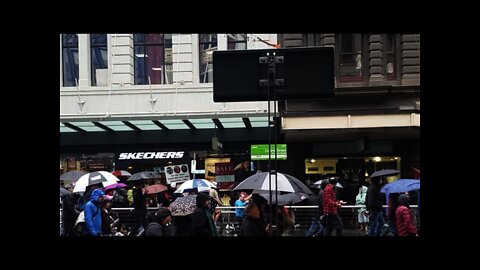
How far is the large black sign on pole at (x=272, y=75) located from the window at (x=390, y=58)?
1485cm

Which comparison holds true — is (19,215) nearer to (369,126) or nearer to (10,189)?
(10,189)

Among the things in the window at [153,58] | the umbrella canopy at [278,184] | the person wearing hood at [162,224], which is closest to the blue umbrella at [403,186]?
the umbrella canopy at [278,184]

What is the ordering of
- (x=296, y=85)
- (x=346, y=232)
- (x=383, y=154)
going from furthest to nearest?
(x=383, y=154) → (x=346, y=232) → (x=296, y=85)

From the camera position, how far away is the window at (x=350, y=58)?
2177 cm

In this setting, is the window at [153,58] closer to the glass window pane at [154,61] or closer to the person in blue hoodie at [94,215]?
the glass window pane at [154,61]

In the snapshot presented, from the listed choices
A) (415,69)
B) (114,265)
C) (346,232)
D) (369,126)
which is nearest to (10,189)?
(114,265)

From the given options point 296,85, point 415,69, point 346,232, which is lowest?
point 346,232

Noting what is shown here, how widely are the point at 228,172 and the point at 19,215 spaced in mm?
19141

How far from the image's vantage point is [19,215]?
420 centimetres

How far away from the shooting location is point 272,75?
7.30 meters

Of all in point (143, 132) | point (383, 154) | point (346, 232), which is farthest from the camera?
point (143, 132)

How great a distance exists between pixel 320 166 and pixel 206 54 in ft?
19.6

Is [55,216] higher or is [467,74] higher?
[467,74]

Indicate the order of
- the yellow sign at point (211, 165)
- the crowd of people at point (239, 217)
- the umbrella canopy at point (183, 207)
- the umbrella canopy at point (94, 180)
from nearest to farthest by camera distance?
1. the crowd of people at point (239, 217)
2. the umbrella canopy at point (183, 207)
3. the umbrella canopy at point (94, 180)
4. the yellow sign at point (211, 165)
